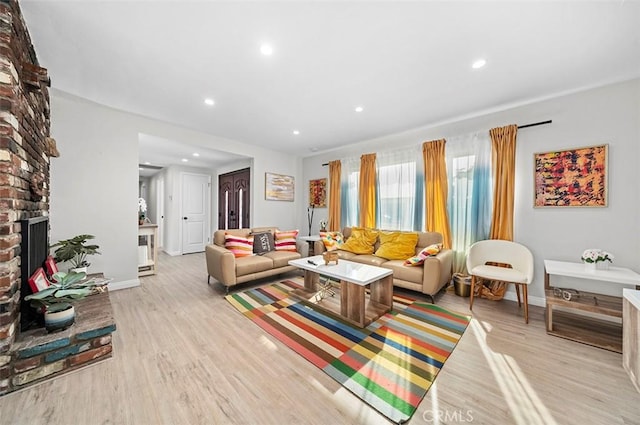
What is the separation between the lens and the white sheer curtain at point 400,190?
385 centimetres

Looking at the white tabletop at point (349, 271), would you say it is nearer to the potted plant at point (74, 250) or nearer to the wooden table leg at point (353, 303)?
the wooden table leg at point (353, 303)

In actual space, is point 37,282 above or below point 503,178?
below

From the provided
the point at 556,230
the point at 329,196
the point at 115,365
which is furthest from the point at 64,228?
the point at 556,230

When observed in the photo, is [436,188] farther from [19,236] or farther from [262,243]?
[19,236]

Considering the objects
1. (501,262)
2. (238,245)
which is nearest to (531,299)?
(501,262)

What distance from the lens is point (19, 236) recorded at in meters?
1.64

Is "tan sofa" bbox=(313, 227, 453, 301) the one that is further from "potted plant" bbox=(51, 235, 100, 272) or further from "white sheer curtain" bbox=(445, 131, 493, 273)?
"potted plant" bbox=(51, 235, 100, 272)

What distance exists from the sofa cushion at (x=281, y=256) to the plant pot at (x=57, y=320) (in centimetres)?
220

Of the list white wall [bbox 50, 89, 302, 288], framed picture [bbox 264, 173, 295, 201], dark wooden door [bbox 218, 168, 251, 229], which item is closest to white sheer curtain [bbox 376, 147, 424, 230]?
framed picture [bbox 264, 173, 295, 201]

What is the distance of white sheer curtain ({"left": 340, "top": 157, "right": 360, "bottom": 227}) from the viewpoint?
15.4ft

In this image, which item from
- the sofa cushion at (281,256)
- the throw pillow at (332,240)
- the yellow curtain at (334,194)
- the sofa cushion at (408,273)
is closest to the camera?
the sofa cushion at (408,273)

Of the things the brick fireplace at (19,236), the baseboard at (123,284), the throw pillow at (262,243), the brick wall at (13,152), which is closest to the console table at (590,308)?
the throw pillow at (262,243)

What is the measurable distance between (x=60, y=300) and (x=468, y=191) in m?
4.44

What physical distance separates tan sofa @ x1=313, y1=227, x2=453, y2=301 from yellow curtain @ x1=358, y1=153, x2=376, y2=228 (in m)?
0.99
